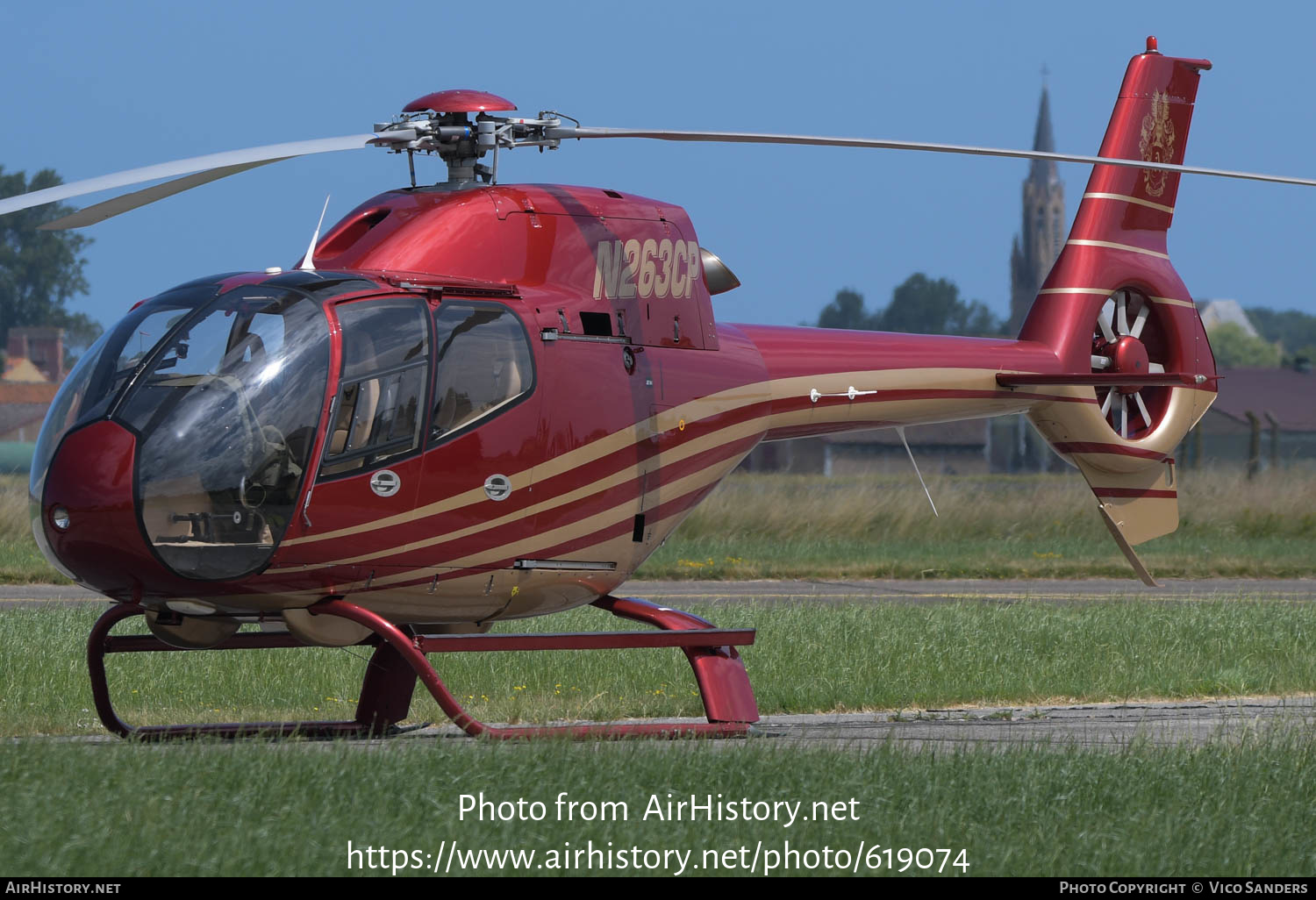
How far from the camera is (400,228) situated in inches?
387

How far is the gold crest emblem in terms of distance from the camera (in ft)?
47.4

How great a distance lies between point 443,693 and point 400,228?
2717 mm

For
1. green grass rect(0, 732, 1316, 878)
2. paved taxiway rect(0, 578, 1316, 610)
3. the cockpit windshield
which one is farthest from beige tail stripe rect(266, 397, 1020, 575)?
paved taxiway rect(0, 578, 1316, 610)

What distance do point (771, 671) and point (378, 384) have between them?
500 cm

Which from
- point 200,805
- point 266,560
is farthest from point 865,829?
point 266,560

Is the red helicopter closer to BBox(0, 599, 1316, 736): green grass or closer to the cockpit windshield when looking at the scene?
the cockpit windshield

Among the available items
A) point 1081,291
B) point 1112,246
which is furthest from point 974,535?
point 1081,291

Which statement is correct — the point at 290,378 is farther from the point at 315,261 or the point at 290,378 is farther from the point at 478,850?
the point at 478,850

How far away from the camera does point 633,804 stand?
7.14 m

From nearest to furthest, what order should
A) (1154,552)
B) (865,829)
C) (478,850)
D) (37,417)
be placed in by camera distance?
1. (478,850)
2. (865,829)
3. (1154,552)
4. (37,417)

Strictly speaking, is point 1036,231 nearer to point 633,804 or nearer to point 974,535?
point 974,535

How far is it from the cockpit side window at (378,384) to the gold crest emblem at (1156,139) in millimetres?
7799

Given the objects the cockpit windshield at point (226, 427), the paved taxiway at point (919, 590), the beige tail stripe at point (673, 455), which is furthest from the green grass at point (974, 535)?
the cockpit windshield at point (226, 427)

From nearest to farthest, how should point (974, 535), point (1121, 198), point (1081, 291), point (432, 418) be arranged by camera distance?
point (432, 418), point (1081, 291), point (1121, 198), point (974, 535)
